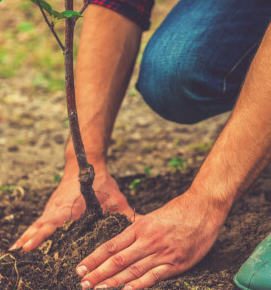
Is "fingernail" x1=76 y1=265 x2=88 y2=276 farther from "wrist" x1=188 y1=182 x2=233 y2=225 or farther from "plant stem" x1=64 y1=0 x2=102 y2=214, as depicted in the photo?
"wrist" x1=188 y1=182 x2=233 y2=225

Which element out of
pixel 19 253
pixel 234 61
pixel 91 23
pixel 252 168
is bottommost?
pixel 19 253

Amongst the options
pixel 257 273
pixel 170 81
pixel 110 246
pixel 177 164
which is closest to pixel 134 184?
pixel 177 164

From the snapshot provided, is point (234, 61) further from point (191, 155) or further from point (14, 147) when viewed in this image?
point (14, 147)

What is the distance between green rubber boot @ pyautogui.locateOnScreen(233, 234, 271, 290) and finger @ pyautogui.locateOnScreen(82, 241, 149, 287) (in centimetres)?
30

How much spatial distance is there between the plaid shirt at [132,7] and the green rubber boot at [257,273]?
114cm

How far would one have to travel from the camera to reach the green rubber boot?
4.49 feet

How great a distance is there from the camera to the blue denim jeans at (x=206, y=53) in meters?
2.06

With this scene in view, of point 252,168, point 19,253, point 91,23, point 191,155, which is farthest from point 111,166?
point 252,168

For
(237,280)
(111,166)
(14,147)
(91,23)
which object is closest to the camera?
(237,280)

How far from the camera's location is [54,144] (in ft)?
10.2

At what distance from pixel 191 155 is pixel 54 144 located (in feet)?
Answer: 3.05

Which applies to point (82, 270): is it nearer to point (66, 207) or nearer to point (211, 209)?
point (66, 207)

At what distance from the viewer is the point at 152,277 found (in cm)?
145

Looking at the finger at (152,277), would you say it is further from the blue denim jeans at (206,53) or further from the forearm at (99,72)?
the blue denim jeans at (206,53)
